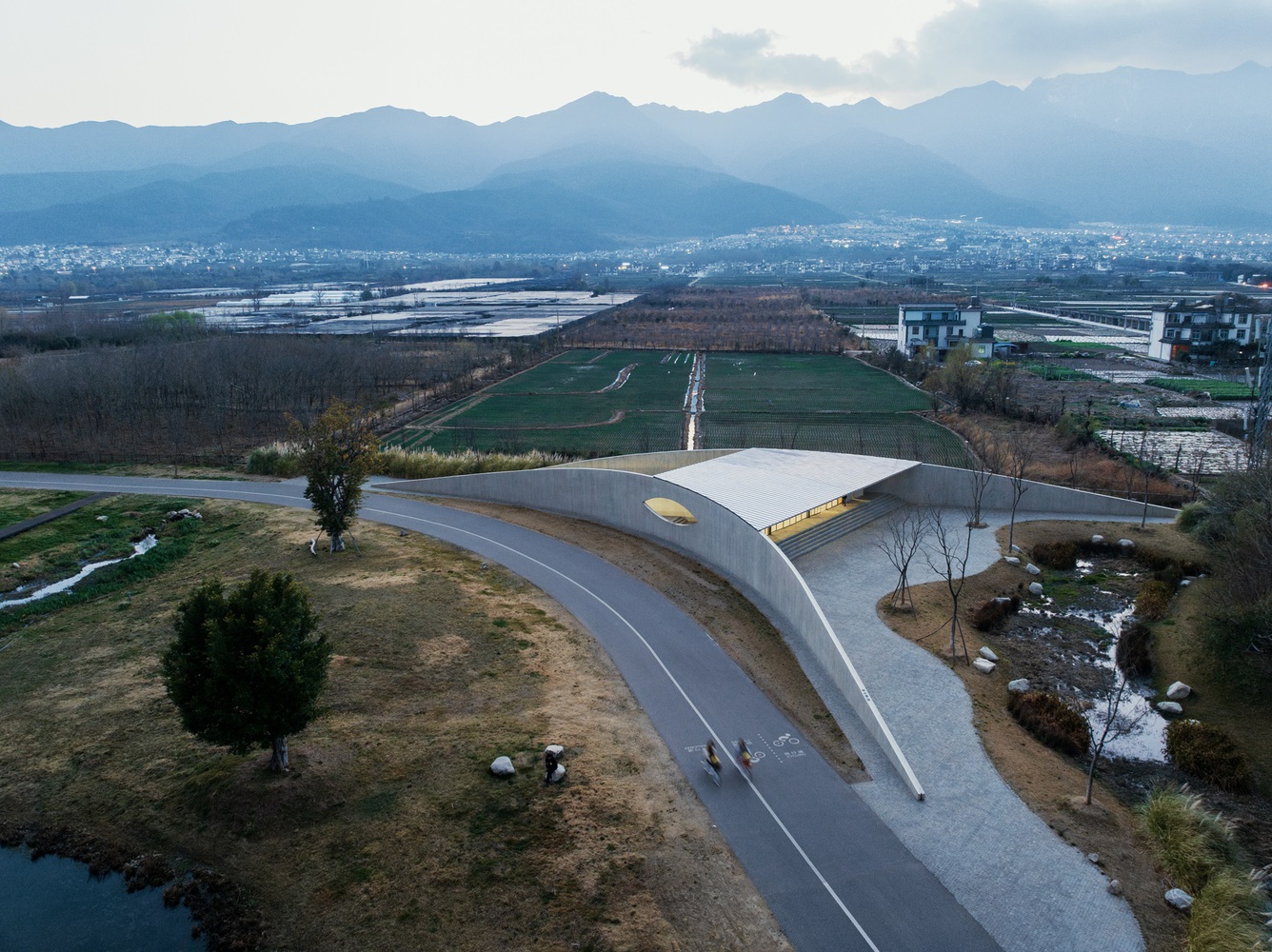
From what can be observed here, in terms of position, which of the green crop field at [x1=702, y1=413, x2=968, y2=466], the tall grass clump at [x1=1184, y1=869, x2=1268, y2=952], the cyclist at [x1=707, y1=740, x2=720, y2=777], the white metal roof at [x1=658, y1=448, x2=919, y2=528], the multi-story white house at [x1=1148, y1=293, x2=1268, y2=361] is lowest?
the tall grass clump at [x1=1184, y1=869, x2=1268, y2=952]

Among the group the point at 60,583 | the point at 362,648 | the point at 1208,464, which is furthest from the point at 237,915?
the point at 1208,464

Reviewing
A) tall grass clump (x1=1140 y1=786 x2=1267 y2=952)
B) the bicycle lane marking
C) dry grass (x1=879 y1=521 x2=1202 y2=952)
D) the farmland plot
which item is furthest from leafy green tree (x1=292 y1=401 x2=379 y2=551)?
the farmland plot

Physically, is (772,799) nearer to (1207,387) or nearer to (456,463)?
(456,463)

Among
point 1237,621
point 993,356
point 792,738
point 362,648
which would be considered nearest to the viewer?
point 792,738

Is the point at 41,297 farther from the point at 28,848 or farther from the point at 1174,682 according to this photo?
the point at 1174,682

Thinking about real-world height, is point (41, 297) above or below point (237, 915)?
above

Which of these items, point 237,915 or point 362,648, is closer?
point 237,915

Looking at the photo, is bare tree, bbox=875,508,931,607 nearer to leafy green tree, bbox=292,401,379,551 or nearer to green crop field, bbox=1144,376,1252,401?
leafy green tree, bbox=292,401,379,551
